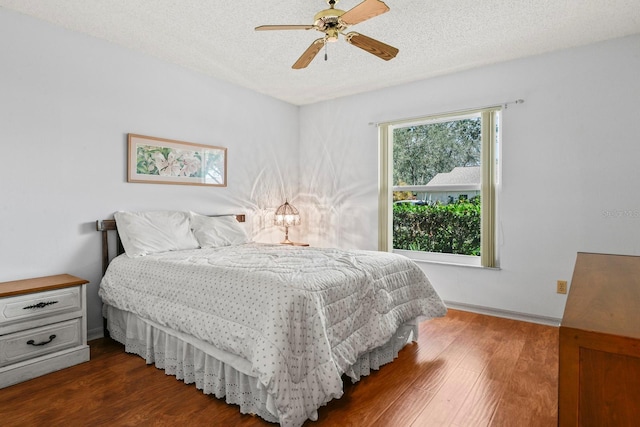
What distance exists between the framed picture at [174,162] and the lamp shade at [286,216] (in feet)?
2.85

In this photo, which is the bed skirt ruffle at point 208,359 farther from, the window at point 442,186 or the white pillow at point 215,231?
the window at point 442,186

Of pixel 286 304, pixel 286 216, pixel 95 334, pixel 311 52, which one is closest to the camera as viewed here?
pixel 286 304

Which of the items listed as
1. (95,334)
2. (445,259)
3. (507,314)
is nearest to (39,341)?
(95,334)

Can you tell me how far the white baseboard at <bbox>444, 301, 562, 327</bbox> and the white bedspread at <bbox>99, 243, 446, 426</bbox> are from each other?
114 cm

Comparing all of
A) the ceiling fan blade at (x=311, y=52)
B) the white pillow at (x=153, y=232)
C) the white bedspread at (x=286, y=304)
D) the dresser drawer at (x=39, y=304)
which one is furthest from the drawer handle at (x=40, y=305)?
the ceiling fan blade at (x=311, y=52)

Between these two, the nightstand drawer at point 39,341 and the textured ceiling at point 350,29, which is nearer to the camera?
the nightstand drawer at point 39,341

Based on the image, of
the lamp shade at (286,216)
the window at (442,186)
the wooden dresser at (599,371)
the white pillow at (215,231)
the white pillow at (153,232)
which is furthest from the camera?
the lamp shade at (286,216)

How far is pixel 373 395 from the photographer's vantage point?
2086mm

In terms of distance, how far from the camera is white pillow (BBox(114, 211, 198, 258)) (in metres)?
2.91

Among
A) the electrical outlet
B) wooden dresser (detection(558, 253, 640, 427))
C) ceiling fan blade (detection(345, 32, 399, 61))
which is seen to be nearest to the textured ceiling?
ceiling fan blade (detection(345, 32, 399, 61))

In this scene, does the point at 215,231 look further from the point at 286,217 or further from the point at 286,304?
the point at 286,304

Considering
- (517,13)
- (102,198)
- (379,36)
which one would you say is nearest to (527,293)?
(517,13)

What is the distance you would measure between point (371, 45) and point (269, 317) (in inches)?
74.2

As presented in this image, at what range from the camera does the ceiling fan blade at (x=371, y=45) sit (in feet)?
7.73
